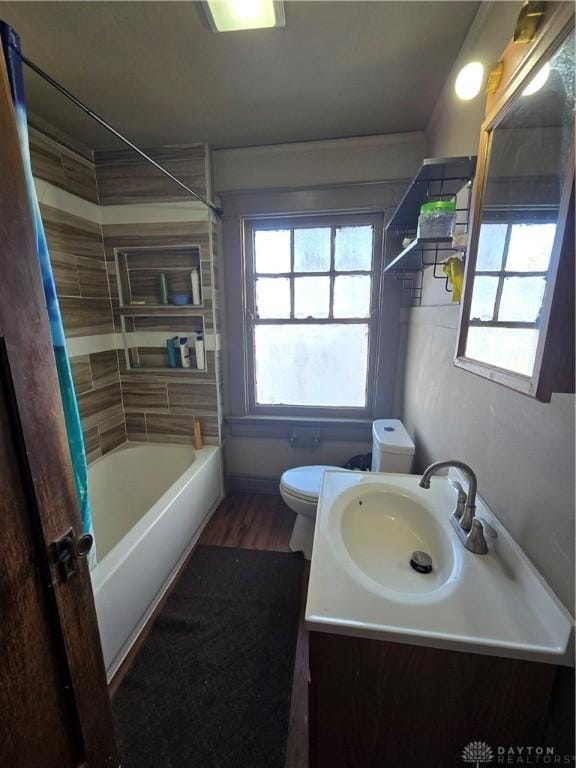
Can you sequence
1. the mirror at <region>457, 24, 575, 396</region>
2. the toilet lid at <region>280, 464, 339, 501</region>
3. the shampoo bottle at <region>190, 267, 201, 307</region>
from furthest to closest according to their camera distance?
1. the shampoo bottle at <region>190, 267, 201, 307</region>
2. the toilet lid at <region>280, 464, 339, 501</region>
3. the mirror at <region>457, 24, 575, 396</region>

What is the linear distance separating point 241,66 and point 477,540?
6.56 ft

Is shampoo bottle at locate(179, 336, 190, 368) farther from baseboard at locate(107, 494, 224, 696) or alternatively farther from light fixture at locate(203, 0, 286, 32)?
light fixture at locate(203, 0, 286, 32)

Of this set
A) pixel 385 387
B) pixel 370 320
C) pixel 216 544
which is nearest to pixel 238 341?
pixel 370 320

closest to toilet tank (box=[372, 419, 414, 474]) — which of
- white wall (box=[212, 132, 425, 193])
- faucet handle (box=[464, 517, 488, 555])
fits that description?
faucet handle (box=[464, 517, 488, 555])

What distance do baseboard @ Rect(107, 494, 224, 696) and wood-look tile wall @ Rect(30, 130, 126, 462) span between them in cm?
93

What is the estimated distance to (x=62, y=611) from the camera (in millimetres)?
658

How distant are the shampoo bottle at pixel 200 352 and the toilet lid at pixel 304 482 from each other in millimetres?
963

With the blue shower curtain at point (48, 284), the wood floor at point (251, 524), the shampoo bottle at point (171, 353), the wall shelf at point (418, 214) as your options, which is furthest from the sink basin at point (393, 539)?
the shampoo bottle at point (171, 353)

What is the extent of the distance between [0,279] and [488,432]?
1214mm

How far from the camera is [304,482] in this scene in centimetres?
181

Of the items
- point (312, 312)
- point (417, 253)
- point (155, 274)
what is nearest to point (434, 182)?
point (417, 253)

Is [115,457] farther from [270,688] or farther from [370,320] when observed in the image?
[370,320]

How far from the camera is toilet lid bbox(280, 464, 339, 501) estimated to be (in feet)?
5.63

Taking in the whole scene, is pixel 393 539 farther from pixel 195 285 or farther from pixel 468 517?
pixel 195 285
